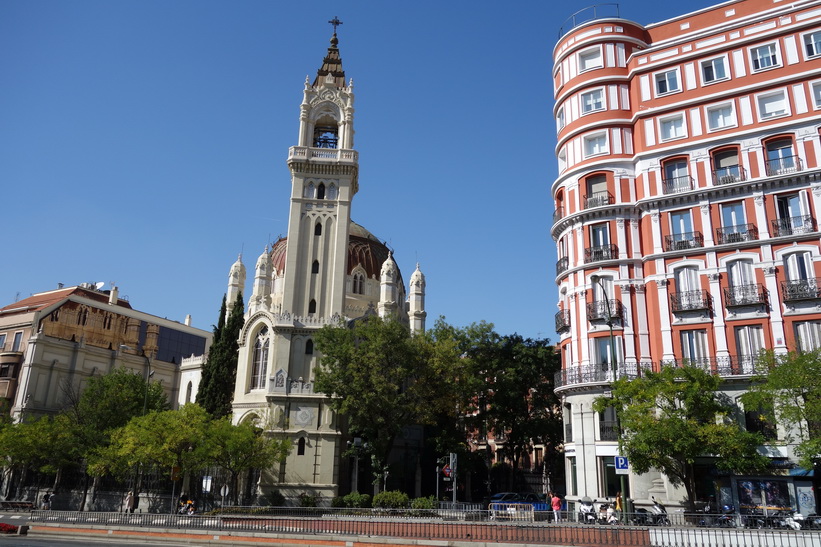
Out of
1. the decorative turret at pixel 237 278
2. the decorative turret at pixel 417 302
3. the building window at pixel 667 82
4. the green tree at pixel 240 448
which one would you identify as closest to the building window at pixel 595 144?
the building window at pixel 667 82

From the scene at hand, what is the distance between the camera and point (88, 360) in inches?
2736

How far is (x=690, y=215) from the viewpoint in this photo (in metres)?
37.5

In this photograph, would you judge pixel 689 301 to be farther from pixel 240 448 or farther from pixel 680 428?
pixel 240 448

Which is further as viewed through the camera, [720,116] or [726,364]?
[720,116]

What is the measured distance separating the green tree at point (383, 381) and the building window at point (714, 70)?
24145mm

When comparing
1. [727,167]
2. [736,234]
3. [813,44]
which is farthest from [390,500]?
[813,44]

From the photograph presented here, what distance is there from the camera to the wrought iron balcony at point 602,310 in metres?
37.0

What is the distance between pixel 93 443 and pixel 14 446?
558cm

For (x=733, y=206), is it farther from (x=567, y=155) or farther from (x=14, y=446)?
(x=14, y=446)

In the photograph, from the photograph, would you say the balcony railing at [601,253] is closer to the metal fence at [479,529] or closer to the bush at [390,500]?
the metal fence at [479,529]

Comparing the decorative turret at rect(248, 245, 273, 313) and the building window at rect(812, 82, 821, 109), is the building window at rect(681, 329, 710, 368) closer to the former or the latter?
the building window at rect(812, 82, 821, 109)

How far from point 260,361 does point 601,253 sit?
97.5 ft

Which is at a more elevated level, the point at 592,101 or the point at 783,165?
the point at 592,101

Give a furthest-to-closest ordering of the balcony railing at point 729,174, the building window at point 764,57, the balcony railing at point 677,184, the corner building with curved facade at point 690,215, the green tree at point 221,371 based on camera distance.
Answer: the green tree at point 221,371
the balcony railing at point 677,184
the building window at point 764,57
the balcony railing at point 729,174
the corner building with curved facade at point 690,215
